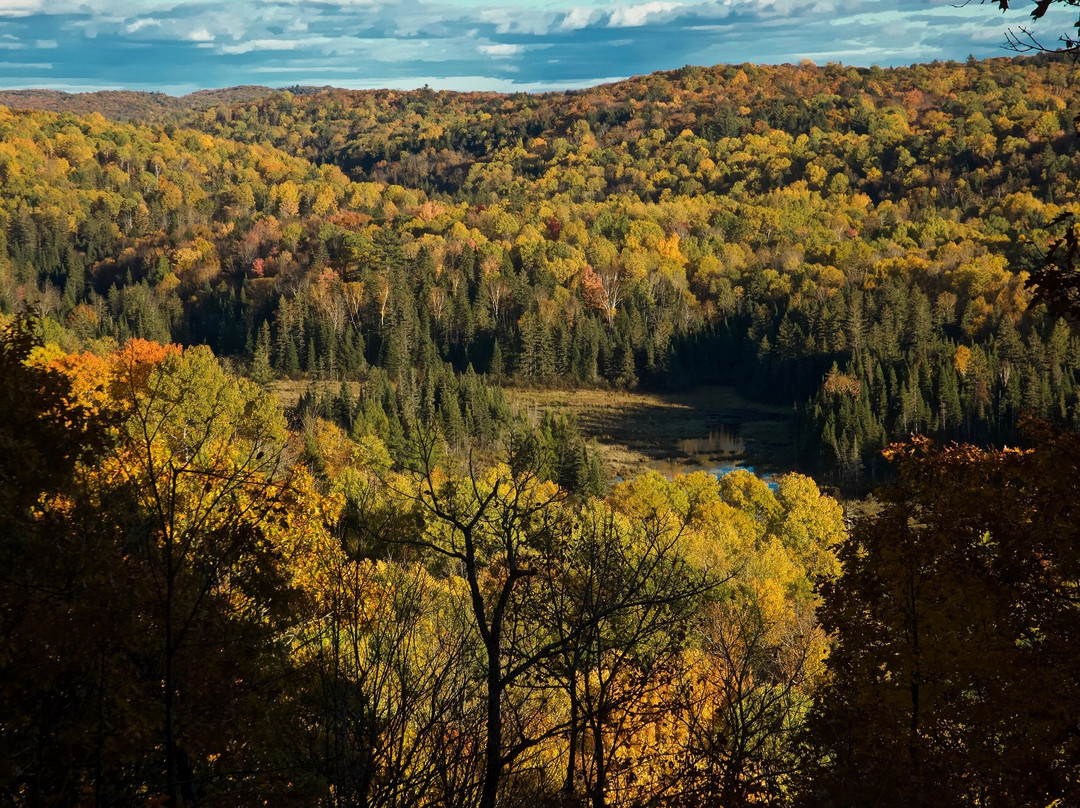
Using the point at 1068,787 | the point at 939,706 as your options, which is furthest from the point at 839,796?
the point at 939,706

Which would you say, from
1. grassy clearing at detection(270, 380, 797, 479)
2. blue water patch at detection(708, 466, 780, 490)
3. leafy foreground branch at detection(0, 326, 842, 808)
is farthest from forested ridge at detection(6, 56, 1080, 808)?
blue water patch at detection(708, 466, 780, 490)

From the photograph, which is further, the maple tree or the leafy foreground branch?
the maple tree

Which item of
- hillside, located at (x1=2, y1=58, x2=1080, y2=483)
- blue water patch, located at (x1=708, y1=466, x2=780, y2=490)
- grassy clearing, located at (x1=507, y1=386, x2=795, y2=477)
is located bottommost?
grassy clearing, located at (x1=507, y1=386, x2=795, y2=477)

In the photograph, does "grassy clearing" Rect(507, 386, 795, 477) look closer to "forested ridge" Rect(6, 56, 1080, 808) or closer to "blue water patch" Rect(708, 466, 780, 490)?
"blue water patch" Rect(708, 466, 780, 490)

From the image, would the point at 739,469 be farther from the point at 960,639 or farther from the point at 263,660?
the point at 263,660

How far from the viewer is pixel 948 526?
14.8m

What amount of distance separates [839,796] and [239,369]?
4260 inches

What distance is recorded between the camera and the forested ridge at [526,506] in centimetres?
803

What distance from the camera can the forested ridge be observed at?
8031 mm

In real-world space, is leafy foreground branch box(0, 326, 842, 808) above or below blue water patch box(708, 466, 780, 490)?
above

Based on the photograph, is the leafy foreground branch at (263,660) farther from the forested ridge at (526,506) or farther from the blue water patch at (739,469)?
the blue water patch at (739,469)

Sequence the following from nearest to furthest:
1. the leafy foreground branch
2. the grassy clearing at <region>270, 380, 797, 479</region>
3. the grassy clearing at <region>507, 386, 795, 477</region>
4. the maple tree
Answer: the leafy foreground branch
the maple tree
the grassy clearing at <region>270, 380, 797, 479</region>
the grassy clearing at <region>507, 386, 795, 477</region>

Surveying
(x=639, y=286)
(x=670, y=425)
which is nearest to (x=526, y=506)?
(x=670, y=425)

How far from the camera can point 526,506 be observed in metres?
9.67
